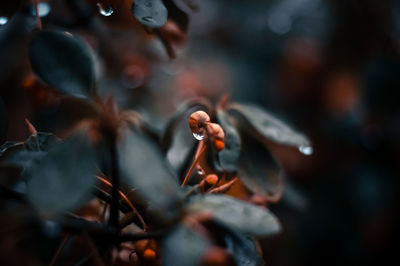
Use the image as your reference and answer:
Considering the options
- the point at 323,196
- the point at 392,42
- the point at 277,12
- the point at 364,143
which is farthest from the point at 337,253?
the point at 277,12

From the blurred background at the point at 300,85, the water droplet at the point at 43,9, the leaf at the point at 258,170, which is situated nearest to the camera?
the leaf at the point at 258,170

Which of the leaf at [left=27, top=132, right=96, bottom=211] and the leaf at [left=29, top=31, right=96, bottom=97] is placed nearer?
the leaf at [left=27, top=132, right=96, bottom=211]

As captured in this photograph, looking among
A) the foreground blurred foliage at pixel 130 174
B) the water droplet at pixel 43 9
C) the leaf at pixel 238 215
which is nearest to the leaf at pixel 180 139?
the foreground blurred foliage at pixel 130 174

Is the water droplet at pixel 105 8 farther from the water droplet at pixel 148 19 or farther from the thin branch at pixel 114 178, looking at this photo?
the thin branch at pixel 114 178

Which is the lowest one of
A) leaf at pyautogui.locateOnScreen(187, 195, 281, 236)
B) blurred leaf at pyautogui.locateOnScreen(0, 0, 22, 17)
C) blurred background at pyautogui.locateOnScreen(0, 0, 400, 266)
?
blurred background at pyautogui.locateOnScreen(0, 0, 400, 266)

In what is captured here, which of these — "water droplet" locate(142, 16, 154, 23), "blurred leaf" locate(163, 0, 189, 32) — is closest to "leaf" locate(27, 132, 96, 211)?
"water droplet" locate(142, 16, 154, 23)

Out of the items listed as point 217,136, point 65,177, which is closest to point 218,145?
point 217,136

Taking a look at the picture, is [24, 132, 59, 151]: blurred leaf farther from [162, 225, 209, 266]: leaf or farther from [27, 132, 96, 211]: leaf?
[162, 225, 209, 266]: leaf

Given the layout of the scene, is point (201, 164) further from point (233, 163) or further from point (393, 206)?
point (393, 206)

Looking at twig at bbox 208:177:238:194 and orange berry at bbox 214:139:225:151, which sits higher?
orange berry at bbox 214:139:225:151
